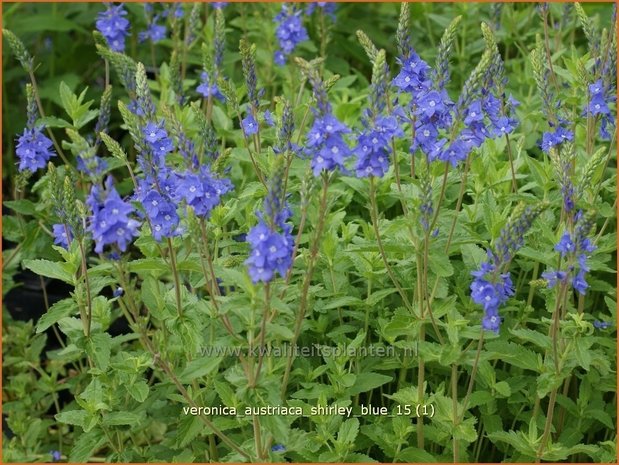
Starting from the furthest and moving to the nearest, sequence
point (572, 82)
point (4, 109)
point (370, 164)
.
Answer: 1. point (4, 109)
2. point (572, 82)
3. point (370, 164)

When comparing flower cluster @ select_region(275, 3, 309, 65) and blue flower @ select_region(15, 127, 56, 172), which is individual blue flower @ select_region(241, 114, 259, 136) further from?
flower cluster @ select_region(275, 3, 309, 65)

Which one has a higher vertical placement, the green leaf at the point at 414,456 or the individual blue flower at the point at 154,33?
the individual blue flower at the point at 154,33

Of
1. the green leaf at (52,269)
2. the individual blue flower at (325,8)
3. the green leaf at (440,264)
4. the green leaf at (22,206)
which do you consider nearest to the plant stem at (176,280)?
the green leaf at (52,269)

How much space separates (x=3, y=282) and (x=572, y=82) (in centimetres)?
342

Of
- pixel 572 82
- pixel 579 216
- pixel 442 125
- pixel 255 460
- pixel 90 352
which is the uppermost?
pixel 572 82

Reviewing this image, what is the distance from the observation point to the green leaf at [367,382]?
4.05 metres

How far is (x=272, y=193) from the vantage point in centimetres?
303

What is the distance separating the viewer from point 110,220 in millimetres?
3109

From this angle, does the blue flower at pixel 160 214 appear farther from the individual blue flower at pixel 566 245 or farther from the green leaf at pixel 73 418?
the individual blue flower at pixel 566 245

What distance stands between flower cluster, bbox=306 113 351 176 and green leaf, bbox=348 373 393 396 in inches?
48.5

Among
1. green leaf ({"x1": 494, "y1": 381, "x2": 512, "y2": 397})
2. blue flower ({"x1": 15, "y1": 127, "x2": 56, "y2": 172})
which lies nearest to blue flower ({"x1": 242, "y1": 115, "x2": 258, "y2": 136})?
blue flower ({"x1": 15, "y1": 127, "x2": 56, "y2": 172})

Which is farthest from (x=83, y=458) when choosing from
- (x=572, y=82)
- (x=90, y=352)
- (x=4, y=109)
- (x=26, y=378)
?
(x=4, y=109)

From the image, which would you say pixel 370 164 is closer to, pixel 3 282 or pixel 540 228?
pixel 540 228

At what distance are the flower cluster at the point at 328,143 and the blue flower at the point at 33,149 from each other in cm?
214
